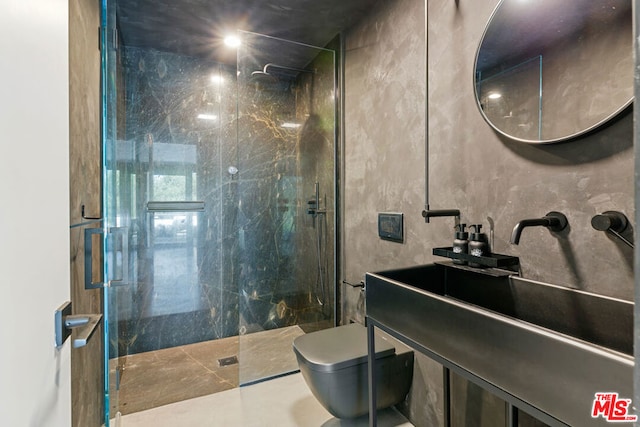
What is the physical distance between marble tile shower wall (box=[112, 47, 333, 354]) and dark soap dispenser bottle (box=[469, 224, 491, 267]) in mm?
1432

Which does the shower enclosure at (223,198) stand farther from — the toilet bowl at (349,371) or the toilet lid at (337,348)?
the toilet bowl at (349,371)

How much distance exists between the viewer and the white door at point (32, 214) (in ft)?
1.49

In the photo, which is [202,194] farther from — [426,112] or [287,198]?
[426,112]

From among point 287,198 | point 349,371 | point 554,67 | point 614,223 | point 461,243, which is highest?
point 554,67

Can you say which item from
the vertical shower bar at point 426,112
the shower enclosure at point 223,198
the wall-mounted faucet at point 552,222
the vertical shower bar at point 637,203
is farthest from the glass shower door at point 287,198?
the vertical shower bar at point 637,203

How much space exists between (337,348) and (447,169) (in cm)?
110

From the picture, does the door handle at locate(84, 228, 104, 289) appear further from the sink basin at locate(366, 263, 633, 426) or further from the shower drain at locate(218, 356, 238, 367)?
the shower drain at locate(218, 356, 238, 367)

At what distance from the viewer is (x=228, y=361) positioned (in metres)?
2.44

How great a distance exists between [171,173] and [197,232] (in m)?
0.57

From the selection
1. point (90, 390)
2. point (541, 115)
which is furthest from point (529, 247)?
point (90, 390)

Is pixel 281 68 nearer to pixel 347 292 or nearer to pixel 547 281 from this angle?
pixel 347 292

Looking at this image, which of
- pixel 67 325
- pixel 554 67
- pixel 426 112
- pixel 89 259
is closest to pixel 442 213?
pixel 426 112

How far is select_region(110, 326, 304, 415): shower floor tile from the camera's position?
1998 mm

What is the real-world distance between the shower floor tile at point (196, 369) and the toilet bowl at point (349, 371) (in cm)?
72
